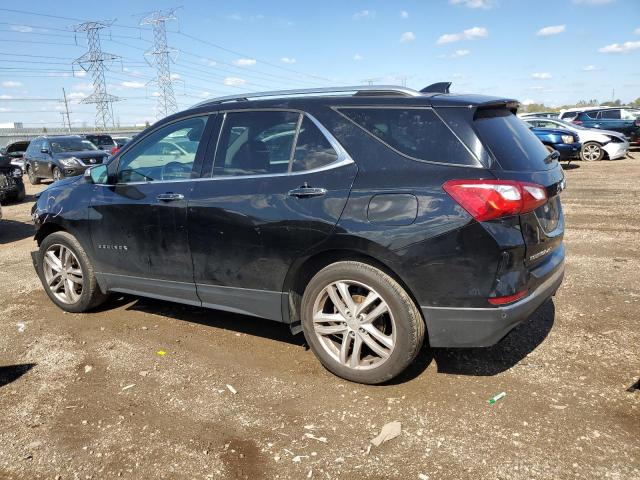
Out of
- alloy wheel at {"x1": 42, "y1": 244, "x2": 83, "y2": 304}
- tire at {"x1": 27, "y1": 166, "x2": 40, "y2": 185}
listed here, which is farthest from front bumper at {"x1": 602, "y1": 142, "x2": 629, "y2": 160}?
tire at {"x1": 27, "y1": 166, "x2": 40, "y2": 185}

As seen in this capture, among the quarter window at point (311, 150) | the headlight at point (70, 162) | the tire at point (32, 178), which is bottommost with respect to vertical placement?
the tire at point (32, 178)

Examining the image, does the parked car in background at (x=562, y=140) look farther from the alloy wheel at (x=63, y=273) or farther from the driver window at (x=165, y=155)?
the alloy wheel at (x=63, y=273)

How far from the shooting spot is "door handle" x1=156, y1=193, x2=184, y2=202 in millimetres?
3920

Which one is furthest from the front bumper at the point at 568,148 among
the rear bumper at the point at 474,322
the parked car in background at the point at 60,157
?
the rear bumper at the point at 474,322

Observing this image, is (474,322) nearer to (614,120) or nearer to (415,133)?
(415,133)

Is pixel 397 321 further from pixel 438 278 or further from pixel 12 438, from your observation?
pixel 12 438

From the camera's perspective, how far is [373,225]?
10.1 ft

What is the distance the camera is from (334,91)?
361cm

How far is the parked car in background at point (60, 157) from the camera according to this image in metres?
16.5

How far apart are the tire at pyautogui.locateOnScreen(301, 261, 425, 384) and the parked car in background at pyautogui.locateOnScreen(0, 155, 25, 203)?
1183cm

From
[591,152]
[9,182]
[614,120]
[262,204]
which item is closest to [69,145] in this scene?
[9,182]

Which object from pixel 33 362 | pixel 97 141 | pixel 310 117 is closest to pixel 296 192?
pixel 310 117

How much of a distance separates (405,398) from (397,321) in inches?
20.1

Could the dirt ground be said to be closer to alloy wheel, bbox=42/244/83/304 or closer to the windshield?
alloy wheel, bbox=42/244/83/304
